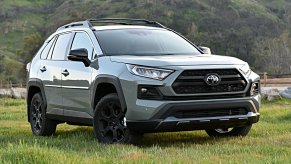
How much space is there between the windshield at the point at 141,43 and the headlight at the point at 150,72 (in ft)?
2.75

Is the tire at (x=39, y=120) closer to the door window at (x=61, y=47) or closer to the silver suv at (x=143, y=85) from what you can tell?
the silver suv at (x=143, y=85)

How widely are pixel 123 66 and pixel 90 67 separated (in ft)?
2.77

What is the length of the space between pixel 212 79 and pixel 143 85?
0.87 metres

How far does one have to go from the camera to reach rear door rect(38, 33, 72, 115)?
8859 millimetres

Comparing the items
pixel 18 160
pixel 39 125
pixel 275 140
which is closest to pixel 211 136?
pixel 275 140

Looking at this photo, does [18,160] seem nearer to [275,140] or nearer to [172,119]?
[172,119]

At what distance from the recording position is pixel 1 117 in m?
14.6

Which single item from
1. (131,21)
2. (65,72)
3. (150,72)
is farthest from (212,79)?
(131,21)

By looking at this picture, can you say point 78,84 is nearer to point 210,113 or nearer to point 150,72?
point 150,72

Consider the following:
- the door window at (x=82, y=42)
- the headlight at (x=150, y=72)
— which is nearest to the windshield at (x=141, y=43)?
the door window at (x=82, y=42)

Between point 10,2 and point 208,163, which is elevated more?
point 208,163

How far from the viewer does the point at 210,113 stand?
7180 millimetres

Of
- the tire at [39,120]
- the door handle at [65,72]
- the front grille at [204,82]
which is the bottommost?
the tire at [39,120]

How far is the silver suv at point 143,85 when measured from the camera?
22.8 ft
